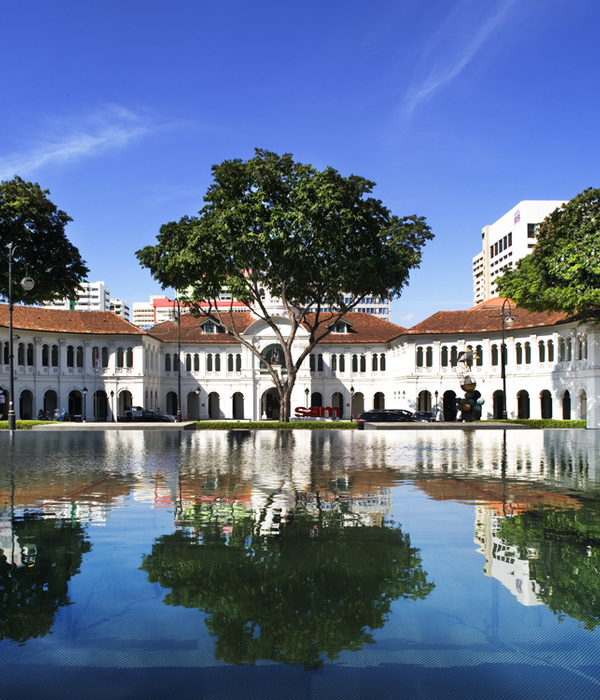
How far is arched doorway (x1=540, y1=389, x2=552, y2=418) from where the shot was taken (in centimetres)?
5619

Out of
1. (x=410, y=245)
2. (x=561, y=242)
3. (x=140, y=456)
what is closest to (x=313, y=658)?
(x=140, y=456)

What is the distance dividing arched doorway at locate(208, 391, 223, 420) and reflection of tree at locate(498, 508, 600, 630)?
58.7 meters

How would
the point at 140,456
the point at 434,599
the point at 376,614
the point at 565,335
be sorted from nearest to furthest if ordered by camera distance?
the point at 376,614
the point at 434,599
the point at 140,456
the point at 565,335

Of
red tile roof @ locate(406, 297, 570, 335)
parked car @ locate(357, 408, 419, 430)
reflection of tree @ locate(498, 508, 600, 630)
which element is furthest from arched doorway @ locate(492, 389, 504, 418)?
reflection of tree @ locate(498, 508, 600, 630)

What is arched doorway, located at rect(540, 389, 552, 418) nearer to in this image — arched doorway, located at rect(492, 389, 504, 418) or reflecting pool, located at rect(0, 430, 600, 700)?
arched doorway, located at rect(492, 389, 504, 418)

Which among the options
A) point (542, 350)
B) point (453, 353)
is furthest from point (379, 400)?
point (542, 350)

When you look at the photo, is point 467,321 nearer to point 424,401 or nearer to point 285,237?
point 424,401

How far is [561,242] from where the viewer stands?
39312mm

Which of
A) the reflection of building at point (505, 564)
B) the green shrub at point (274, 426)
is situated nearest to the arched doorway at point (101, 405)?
the green shrub at point (274, 426)

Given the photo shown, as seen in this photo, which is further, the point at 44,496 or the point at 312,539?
the point at 44,496

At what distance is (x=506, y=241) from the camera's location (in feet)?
381

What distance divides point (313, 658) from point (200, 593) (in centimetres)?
143

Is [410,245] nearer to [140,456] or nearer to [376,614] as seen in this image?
[140,456]

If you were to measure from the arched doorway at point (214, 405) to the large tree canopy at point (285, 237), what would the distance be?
98.5 feet
